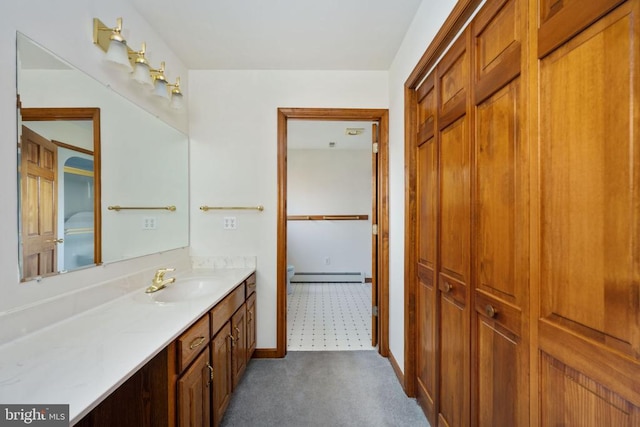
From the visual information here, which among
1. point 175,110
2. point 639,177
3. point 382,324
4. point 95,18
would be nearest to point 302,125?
point 175,110

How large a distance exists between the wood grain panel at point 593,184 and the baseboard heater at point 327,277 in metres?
3.87

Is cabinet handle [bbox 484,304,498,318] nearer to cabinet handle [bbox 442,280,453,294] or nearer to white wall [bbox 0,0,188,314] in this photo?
cabinet handle [bbox 442,280,453,294]

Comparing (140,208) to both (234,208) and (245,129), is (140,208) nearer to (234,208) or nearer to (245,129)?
(234,208)

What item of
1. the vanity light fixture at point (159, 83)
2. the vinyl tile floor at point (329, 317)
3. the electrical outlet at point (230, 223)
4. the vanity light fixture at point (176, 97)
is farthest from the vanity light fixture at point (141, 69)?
the vinyl tile floor at point (329, 317)

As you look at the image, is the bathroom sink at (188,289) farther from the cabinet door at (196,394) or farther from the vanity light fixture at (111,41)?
the vanity light fixture at (111,41)

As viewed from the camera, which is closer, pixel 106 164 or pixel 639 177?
pixel 639 177

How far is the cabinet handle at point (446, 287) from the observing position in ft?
4.02

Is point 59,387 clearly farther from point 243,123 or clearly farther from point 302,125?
point 302,125

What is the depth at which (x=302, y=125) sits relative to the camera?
337 cm

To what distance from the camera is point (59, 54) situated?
1065 millimetres

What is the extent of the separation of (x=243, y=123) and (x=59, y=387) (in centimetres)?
195

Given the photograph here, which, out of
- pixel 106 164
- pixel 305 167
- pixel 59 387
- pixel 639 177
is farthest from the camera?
pixel 305 167

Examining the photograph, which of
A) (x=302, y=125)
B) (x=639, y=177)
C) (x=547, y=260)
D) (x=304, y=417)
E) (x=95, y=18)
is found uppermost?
(x=302, y=125)

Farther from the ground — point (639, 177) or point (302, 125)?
point (302, 125)
